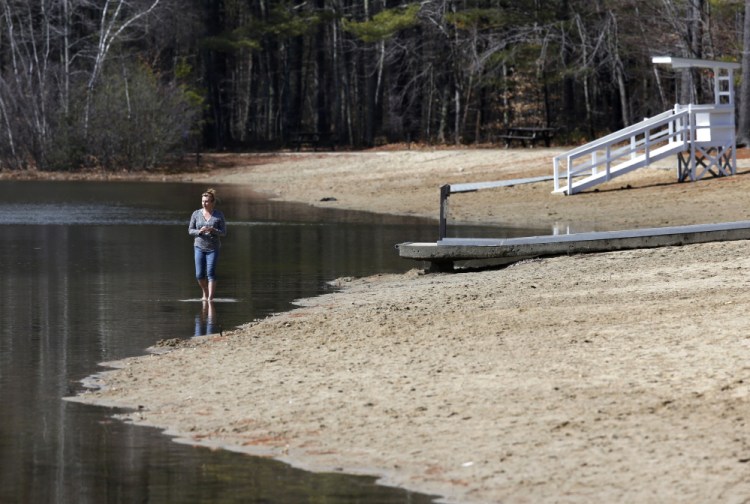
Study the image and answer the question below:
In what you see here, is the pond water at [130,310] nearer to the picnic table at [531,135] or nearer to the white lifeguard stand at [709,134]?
the white lifeguard stand at [709,134]

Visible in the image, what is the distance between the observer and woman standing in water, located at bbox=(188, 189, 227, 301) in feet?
55.3

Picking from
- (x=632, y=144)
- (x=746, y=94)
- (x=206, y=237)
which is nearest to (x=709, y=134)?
(x=632, y=144)

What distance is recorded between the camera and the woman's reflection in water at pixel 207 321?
14406 mm

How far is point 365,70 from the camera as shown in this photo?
72.2 m

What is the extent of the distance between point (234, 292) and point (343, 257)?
467 centimetres

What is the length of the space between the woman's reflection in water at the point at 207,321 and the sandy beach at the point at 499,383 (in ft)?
1.70

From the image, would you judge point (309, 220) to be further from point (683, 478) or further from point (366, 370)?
point (683, 478)

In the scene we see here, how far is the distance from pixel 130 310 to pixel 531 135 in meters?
42.2

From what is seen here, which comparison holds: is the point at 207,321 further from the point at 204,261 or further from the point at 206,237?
the point at 206,237

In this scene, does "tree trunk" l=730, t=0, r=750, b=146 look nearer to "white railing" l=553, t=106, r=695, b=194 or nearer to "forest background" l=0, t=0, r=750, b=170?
"forest background" l=0, t=0, r=750, b=170

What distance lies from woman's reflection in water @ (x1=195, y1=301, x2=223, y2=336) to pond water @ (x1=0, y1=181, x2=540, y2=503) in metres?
0.05

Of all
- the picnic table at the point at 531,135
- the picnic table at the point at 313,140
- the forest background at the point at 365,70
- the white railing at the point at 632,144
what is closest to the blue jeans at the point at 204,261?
the white railing at the point at 632,144

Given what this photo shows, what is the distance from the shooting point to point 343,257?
22.3 metres

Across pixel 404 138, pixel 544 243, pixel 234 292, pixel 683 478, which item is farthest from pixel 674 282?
pixel 404 138
